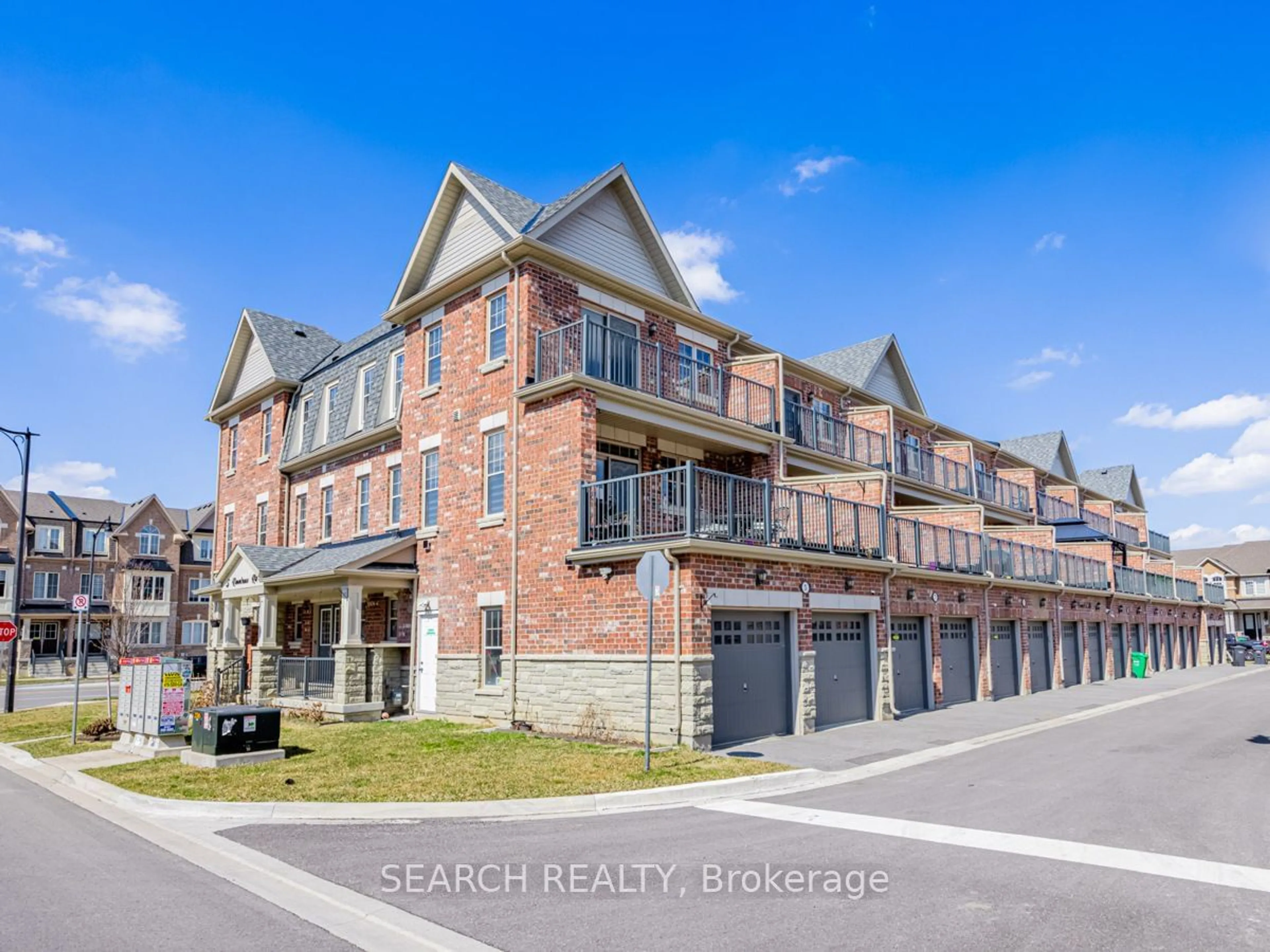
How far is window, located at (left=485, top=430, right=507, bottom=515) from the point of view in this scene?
712 inches

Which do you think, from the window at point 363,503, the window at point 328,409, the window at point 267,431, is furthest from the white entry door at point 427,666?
the window at point 267,431

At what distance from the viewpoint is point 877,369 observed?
104 feet

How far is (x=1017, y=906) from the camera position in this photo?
250 inches

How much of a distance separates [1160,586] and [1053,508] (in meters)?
6.25

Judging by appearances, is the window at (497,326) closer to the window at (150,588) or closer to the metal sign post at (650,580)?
the metal sign post at (650,580)

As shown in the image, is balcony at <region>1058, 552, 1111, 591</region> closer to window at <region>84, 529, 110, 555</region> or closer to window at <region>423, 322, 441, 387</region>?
window at <region>423, 322, 441, 387</region>

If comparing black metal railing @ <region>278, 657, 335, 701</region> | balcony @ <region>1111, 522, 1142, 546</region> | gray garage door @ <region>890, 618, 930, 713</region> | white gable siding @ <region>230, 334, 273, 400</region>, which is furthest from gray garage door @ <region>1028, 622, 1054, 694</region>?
white gable siding @ <region>230, 334, 273, 400</region>

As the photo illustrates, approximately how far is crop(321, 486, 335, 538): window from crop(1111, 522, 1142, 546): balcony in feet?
128

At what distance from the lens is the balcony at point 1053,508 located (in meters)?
38.7

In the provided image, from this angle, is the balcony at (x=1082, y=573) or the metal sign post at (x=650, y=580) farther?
the balcony at (x=1082, y=573)

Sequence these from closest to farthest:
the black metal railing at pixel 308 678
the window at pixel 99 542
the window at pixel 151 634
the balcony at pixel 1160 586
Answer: the black metal railing at pixel 308 678
the balcony at pixel 1160 586
the window at pixel 151 634
the window at pixel 99 542

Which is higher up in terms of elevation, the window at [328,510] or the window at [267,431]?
the window at [267,431]

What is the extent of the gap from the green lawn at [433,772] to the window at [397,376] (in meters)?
9.69

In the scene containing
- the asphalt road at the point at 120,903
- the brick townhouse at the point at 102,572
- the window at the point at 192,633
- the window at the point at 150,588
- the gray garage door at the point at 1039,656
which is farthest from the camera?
the window at the point at 192,633
